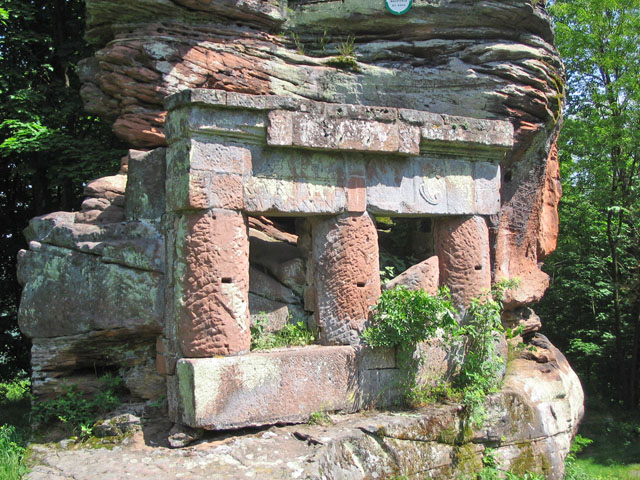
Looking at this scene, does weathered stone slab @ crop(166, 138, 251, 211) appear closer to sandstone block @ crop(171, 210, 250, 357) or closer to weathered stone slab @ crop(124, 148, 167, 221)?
sandstone block @ crop(171, 210, 250, 357)

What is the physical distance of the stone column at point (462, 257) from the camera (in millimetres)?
Result: 7191

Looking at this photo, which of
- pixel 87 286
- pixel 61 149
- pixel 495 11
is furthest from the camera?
pixel 61 149

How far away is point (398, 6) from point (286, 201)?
11.4 feet

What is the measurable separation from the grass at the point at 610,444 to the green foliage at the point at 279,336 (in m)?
4.40

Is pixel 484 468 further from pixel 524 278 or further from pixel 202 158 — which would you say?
pixel 202 158

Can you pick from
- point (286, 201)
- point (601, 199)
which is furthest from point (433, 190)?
point (601, 199)

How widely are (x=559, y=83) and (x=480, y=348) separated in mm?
3905

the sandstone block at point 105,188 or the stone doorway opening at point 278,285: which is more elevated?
the sandstone block at point 105,188

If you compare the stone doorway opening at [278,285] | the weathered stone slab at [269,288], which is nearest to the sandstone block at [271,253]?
the stone doorway opening at [278,285]

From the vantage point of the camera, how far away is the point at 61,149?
9.14m

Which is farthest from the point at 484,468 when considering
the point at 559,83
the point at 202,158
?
the point at 559,83

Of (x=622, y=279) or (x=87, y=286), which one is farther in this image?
(x=622, y=279)

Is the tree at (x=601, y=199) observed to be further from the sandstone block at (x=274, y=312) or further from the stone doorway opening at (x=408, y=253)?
the sandstone block at (x=274, y=312)

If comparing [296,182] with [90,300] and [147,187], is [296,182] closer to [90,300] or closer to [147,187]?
[147,187]
